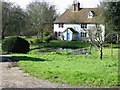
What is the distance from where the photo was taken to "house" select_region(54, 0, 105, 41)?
49.7 meters

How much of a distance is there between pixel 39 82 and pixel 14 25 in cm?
2835

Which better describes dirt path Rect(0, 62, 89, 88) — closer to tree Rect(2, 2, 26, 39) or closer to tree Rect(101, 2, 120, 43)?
tree Rect(101, 2, 120, 43)

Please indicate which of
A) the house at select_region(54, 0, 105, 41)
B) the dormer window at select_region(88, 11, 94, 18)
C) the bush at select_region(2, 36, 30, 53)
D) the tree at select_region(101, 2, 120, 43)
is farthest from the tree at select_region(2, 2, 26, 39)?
the dormer window at select_region(88, 11, 94, 18)

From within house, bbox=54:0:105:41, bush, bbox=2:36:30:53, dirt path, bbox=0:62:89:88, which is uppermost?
house, bbox=54:0:105:41

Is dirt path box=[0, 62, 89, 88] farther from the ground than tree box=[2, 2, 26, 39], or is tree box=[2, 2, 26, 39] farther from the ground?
tree box=[2, 2, 26, 39]

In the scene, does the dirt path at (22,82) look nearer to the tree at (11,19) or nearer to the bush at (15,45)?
the bush at (15,45)

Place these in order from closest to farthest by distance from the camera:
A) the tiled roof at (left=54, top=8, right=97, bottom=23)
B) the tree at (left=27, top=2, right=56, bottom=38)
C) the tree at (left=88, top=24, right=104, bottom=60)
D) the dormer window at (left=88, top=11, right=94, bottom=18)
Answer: the tree at (left=88, top=24, right=104, bottom=60) → the dormer window at (left=88, top=11, right=94, bottom=18) → the tiled roof at (left=54, top=8, right=97, bottom=23) → the tree at (left=27, top=2, right=56, bottom=38)

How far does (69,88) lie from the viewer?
28.1 feet

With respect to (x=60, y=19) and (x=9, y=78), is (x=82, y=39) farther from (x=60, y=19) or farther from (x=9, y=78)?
(x=9, y=78)

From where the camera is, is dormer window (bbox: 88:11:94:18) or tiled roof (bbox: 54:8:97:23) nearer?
dormer window (bbox: 88:11:94:18)

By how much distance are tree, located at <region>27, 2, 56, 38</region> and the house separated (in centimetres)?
285

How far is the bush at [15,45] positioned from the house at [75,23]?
2545 cm

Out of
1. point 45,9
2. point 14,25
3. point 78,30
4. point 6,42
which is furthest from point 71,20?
point 6,42

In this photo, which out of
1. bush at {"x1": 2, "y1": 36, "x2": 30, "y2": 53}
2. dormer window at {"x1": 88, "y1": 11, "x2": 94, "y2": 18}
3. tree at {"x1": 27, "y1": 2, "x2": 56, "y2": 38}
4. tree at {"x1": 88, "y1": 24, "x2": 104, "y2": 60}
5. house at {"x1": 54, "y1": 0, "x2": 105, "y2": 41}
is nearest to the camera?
tree at {"x1": 88, "y1": 24, "x2": 104, "y2": 60}
